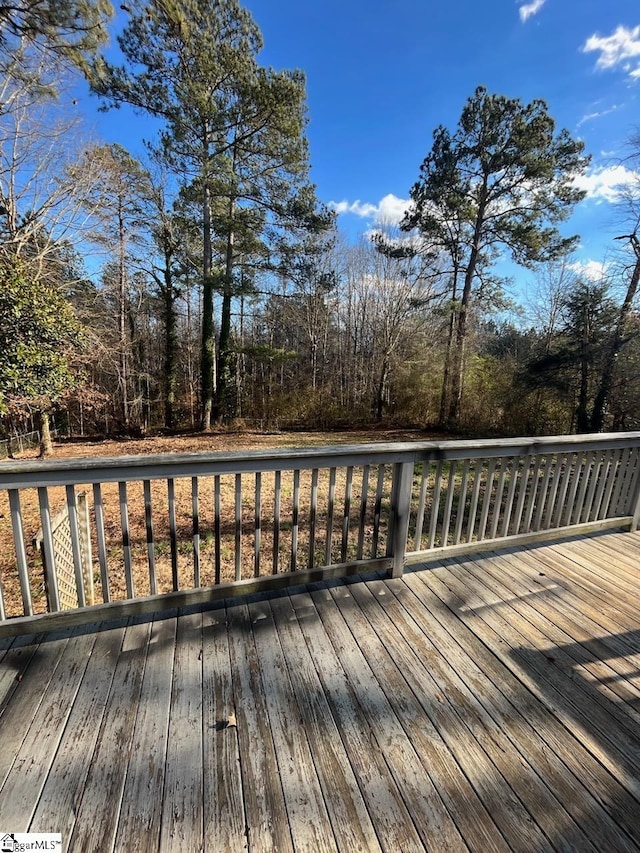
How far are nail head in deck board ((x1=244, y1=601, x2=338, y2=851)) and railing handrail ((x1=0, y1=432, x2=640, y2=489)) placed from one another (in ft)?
2.89

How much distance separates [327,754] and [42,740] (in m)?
1.01

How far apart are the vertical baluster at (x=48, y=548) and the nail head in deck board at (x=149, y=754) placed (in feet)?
1.74

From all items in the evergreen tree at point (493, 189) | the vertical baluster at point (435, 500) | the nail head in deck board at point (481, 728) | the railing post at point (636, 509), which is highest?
the evergreen tree at point (493, 189)

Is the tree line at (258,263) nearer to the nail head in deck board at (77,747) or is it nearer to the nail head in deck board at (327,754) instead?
the nail head in deck board at (77,747)

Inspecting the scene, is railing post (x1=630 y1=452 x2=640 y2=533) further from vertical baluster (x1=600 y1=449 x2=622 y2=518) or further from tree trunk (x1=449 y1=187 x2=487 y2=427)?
tree trunk (x1=449 y1=187 x2=487 y2=427)

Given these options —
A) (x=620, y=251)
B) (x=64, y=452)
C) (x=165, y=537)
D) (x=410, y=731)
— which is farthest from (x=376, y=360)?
(x=410, y=731)

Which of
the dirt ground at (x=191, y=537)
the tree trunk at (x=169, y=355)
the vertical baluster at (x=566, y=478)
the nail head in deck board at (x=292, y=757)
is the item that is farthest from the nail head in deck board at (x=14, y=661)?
the tree trunk at (x=169, y=355)

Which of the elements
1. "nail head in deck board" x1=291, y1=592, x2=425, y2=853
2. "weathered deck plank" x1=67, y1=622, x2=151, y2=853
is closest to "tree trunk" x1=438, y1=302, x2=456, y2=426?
"nail head in deck board" x1=291, y1=592, x2=425, y2=853

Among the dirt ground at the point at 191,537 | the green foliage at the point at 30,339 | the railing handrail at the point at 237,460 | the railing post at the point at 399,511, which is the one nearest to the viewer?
the railing handrail at the point at 237,460

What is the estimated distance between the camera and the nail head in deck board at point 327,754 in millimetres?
1043

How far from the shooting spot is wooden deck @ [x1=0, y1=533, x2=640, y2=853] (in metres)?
1.06

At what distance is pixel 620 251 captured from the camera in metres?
8.03

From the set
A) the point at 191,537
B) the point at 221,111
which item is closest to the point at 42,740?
the point at 191,537

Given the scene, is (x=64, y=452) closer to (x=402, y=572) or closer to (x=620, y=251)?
(x=402, y=572)
